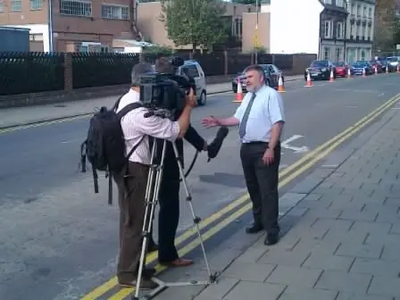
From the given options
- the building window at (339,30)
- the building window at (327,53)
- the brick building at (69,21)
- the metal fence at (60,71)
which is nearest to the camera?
the metal fence at (60,71)

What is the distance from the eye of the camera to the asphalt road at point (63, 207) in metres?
5.35

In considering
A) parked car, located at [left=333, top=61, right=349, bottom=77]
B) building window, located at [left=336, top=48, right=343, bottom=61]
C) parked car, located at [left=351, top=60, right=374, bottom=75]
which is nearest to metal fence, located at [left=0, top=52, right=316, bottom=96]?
parked car, located at [left=333, top=61, right=349, bottom=77]

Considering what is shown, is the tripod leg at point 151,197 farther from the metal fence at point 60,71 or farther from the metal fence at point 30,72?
the metal fence at point 30,72

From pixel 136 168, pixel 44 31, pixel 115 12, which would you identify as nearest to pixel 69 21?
pixel 44 31

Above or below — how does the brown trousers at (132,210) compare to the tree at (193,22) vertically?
below

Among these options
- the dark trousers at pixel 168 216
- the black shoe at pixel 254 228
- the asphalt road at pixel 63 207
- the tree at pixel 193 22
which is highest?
the tree at pixel 193 22

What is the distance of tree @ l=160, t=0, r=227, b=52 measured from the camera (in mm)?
57312

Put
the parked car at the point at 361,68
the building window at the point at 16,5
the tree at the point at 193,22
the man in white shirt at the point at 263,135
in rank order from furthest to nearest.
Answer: the tree at the point at 193,22 < the parked car at the point at 361,68 < the building window at the point at 16,5 < the man in white shirt at the point at 263,135

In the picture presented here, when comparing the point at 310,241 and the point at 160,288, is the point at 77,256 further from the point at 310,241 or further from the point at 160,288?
the point at 310,241

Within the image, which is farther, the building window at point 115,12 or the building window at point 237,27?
the building window at point 237,27

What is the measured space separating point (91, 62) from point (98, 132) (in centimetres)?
2370

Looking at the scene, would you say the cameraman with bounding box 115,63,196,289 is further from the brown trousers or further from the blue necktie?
the blue necktie

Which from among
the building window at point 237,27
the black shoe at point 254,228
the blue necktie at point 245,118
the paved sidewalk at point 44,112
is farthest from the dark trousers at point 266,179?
the building window at point 237,27

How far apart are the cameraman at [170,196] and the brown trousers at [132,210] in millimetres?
368
